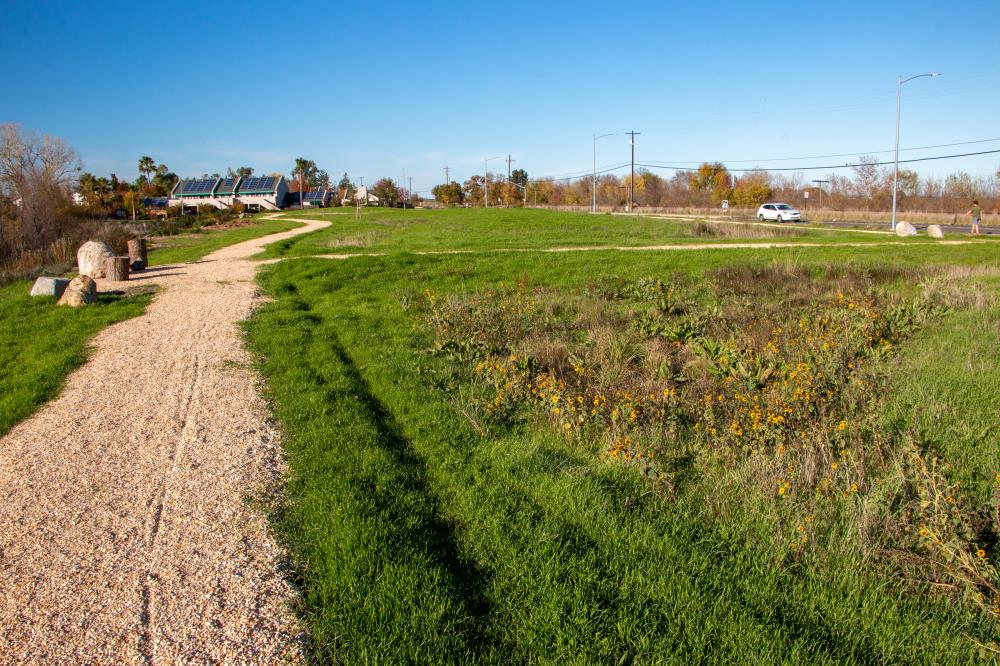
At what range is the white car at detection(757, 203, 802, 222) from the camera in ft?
142

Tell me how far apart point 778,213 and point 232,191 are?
73.0 meters

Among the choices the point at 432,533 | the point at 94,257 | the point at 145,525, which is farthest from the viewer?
the point at 94,257

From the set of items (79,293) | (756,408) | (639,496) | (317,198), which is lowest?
(639,496)

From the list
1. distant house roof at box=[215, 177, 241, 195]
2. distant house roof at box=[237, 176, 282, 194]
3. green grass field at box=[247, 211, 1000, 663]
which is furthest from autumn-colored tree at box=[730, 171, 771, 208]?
green grass field at box=[247, 211, 1000, 663]

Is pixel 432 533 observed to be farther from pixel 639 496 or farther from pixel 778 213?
pixel 778 213

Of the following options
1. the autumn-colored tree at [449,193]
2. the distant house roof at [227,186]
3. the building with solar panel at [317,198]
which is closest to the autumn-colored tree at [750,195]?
the autumn-colored tree at [449,193]

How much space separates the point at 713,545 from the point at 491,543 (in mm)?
1333

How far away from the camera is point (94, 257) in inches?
593

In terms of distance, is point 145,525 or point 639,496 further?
point 639,496

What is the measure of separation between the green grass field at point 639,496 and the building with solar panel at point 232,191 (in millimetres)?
82480

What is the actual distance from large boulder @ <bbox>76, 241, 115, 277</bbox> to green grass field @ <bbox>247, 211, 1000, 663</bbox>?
777cm

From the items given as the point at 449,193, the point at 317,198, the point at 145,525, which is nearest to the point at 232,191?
the point at 317,198

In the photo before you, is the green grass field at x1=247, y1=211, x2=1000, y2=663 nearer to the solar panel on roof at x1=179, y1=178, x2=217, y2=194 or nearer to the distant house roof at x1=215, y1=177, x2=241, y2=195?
the distant house roof at x1=215, y1=177, x2=241, y2=195

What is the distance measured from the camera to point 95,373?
25.8 feet
